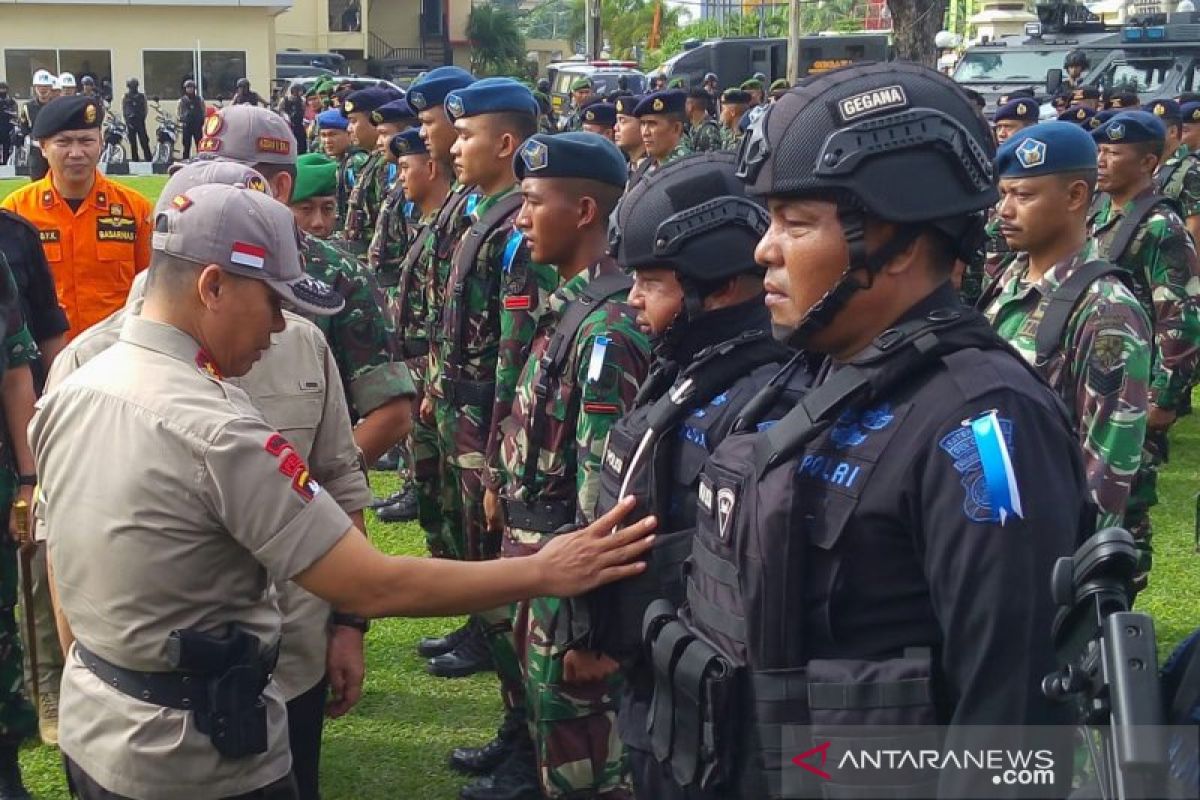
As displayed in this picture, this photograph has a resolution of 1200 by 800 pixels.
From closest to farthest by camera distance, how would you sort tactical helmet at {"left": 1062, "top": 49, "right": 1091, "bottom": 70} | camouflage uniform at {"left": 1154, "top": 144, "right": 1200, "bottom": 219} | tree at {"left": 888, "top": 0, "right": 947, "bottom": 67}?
camouflage uniform at {"left": 1154, "top": 144, "right": 1200, "bottom": 219}
tactical helmet at {"left": 1062, "top": 49, "right": 1091, "bottom": 70}
tree at {"left": 888, "top": 0, "right": 947, "bottom": 67}

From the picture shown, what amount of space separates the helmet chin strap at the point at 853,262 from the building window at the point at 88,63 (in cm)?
4237

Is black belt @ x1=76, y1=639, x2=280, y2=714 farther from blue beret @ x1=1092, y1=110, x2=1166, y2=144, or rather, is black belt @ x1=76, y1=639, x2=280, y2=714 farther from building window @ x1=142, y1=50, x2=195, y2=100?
building window @ x1=142, y1=50, x2=195, y2=100

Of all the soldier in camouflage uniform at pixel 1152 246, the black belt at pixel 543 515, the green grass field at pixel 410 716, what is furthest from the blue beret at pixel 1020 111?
the black belt at pixel 543 515

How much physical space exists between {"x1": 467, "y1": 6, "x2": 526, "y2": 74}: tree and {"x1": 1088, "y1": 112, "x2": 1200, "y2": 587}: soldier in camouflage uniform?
51.9 metres

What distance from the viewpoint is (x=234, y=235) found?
2.83m

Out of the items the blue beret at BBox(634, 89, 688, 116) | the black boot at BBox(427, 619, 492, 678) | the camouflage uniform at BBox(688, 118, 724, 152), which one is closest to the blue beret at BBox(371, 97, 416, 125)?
the blue beret at BBox(634, 89, 688, 116)

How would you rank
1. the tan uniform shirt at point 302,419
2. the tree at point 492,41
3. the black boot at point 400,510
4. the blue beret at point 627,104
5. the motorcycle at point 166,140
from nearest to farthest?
the tan uniform shirt at point 302,419, the black boot at point 400,510, the blue beret at point 627,104, the motorcycle at point 166,140, the tree at point 492,41

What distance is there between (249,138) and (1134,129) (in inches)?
215

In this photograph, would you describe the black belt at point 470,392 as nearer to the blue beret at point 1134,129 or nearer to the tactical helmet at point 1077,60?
the blue beret at point 1134,129

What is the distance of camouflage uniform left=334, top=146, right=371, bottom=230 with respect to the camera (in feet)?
39.0

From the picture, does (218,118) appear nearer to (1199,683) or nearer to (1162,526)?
(1199,683)

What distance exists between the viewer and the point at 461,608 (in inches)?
119

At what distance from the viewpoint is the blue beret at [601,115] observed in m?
15.9

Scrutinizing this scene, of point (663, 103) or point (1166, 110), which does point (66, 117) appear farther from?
point (1166, 110)
